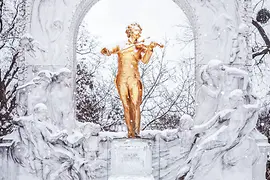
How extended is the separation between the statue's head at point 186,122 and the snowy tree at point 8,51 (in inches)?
224

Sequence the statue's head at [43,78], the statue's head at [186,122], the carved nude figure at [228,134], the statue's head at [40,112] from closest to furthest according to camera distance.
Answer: the statue's head at [40,112] → the carved nude figure at [228,134] → the statue's head at [186,122] → the statue's head at [43,78]

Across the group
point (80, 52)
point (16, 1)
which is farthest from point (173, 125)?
point (16, 1)

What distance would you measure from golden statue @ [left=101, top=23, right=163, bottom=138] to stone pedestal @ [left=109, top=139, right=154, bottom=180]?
0.41m

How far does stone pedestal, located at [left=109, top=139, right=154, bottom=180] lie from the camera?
935 centimetres

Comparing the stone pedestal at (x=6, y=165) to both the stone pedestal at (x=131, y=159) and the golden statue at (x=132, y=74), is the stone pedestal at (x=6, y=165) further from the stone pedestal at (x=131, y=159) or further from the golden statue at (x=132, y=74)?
the golden statue at (x=132, y=74)

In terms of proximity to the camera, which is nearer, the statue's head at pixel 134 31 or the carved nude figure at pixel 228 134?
the carved nude figure at pixel 228 134

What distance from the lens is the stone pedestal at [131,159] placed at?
935 centimetres

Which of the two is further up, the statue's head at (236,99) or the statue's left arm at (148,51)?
the statue's left arm at (148,51)

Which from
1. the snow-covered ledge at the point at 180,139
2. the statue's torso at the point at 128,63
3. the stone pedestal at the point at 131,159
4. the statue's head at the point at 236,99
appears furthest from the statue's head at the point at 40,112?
the statue's head at the point at 236,99

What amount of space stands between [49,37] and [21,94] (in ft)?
4.17

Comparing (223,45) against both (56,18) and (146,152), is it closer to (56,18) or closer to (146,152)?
(146,152)

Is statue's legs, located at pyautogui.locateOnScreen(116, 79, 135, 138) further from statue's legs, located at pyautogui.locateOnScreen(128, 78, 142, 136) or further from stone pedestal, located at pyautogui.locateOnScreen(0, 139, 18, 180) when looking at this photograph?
stone pedestal, located at pyautogui.locateOnScreen(0, 139, 18, 180)

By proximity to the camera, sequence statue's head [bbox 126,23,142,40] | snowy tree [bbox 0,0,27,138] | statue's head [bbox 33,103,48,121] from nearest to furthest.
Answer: statue's head [bbox 33,103,48,121]
statue's head [bbox 126,23,142,40]
snowy tree [bbox 0,0,27,138]

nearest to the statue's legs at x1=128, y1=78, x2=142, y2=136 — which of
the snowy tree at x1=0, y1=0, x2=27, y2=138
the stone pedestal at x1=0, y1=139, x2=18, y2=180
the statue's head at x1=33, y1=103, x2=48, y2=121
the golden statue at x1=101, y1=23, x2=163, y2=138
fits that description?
the golden statue at x1=101, y1=23, x2=163, y2=138
